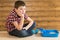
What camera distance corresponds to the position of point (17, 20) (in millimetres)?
1840

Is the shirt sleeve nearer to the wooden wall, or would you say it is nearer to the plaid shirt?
the plaid shirt

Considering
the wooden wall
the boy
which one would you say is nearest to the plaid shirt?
the boy

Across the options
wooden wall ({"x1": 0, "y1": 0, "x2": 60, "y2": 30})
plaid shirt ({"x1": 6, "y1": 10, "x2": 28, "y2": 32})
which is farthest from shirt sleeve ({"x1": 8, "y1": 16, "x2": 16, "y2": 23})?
wooden wall ({"x1": 0, "y1": 0, "x2": 60, "y2": 30})

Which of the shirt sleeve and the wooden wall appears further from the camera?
the wooden wall

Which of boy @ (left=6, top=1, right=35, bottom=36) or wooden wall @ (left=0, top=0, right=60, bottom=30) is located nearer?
boy @ (left=6, top=1, right=35, bottom=36)

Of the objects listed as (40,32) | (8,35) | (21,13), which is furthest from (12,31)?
(40,32)

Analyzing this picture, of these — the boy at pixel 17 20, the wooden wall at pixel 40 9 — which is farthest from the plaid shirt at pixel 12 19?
the wooden wall at pixel 40 9

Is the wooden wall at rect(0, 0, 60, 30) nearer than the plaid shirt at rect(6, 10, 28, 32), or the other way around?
the plaid shirt at rect(6, 10, 28, 32)

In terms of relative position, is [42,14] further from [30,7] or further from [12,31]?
[12,31]

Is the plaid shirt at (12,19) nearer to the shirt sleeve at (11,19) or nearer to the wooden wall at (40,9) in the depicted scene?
the shirt sleeve at (11,19)

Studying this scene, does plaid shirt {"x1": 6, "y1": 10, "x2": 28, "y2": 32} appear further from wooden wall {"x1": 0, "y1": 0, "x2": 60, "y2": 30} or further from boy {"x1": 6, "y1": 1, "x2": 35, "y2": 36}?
wooden wall {"x1": 0, "y1": 0, "x2": 60, "y2": 30}

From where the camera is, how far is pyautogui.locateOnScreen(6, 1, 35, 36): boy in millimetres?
1771

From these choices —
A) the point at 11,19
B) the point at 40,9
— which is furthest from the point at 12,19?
the point at 40,9

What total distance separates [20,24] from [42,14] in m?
0.48
